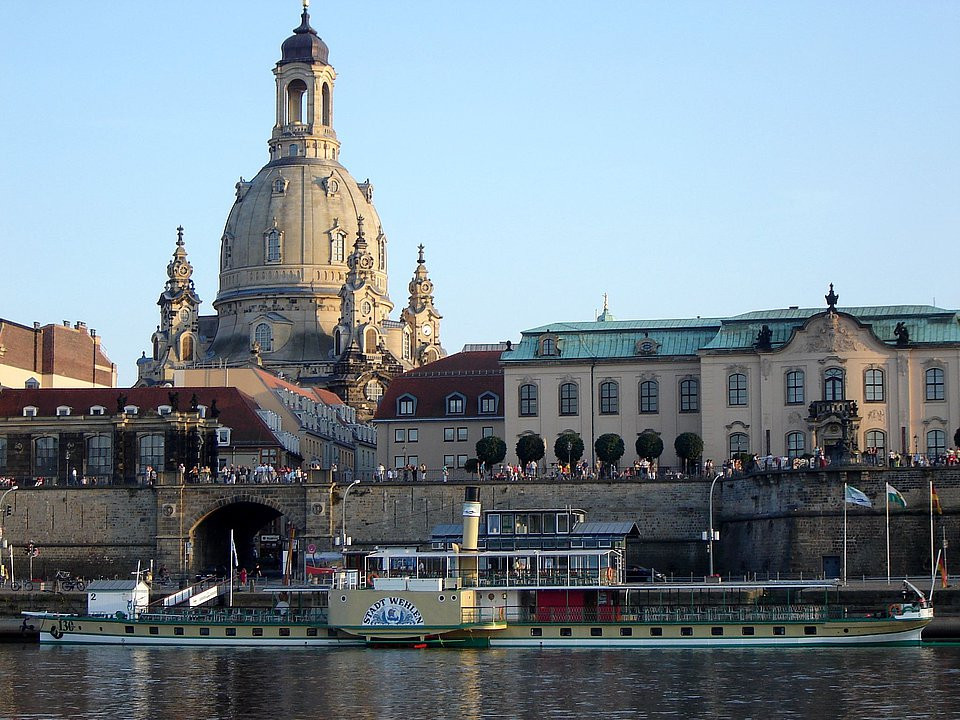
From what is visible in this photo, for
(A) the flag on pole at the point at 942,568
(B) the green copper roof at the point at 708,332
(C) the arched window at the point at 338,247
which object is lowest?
(A) the flag on pole at the point at 942,568

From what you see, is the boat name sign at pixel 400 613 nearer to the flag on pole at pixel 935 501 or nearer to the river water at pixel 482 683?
the river water at pixel 482 683

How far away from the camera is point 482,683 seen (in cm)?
7375

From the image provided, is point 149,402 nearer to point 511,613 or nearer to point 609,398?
point 609,398

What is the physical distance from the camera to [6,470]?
118312 mm

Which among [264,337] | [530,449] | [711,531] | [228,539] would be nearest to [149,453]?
[228,539]

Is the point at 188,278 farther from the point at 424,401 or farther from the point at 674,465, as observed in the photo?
the point at 674,465

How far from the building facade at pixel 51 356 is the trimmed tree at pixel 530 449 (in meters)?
51.1

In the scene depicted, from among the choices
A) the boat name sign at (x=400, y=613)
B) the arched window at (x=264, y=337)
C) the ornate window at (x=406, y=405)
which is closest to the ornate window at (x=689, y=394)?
the ornate window at (x=406, y=405)

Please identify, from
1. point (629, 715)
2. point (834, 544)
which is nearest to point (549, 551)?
point (834, 544)

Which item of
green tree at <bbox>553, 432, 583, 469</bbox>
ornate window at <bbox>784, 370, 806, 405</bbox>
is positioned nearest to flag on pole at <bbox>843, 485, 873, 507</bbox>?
ornate window at <bbox>784, 370, 806, 405</bbox>

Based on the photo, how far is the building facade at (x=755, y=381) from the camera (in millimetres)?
108312

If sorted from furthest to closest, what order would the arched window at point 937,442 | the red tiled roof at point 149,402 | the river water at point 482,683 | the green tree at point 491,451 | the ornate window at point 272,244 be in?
the ornate window at point 272,244 → the red tiled roof at point 149,402 → the green tree at point 491,451 → the arched window at point 937,442 → the river water at point 482,683

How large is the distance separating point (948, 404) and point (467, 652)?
35387 mm

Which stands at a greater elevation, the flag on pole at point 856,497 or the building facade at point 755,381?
the building facade at point 755,381
